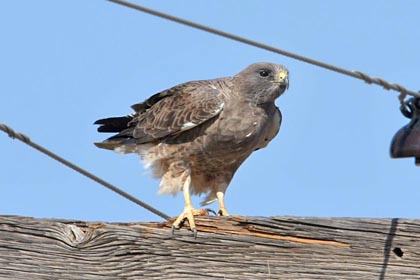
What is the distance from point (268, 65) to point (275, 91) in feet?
0.84

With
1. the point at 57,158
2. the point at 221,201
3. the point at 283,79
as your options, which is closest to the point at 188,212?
the point at 57,158

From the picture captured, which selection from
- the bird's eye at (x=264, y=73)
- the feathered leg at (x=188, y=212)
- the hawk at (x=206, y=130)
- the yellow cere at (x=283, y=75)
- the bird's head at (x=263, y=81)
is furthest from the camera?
the bird's eye at (x=264, y=73)

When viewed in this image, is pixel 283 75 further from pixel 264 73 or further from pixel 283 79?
pixel 264 73

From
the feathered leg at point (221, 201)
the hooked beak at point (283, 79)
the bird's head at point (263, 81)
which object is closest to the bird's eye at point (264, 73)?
the bird's head at point (263, 81)

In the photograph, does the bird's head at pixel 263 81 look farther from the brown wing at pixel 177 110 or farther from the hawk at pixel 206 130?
the brown wing at pixel 177 110

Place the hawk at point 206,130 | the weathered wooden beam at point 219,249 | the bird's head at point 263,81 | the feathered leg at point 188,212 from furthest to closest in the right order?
the bird's head at point 263,81 → the hawk at point 206,130 → the feathered leg at point 188,212 → the weathered wooden beam at point 219,249

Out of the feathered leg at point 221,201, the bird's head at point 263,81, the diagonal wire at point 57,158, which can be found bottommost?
the diagonal wire at point 57,158

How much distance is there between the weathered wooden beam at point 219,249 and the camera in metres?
2.88

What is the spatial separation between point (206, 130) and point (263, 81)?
2.19 ft

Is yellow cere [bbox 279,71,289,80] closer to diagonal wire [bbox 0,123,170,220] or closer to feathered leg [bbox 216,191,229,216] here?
feathered leg [bbox 216,191,229,216]

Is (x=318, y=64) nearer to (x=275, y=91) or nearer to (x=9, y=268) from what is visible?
(x=9, y=268)

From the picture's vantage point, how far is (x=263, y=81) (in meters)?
6.43

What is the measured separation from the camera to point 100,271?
2.90 m

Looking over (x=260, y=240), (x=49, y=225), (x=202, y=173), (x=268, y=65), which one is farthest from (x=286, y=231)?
(x=268, y=65)
